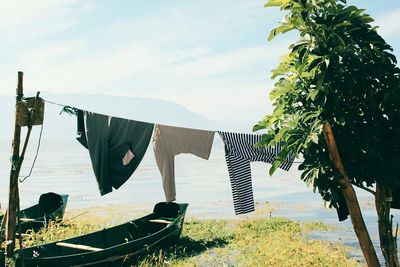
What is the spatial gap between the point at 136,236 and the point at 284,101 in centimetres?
861

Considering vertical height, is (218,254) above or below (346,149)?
below

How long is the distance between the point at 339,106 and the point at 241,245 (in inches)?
347

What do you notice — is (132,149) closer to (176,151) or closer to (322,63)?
(176,151)

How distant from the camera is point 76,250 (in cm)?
1081

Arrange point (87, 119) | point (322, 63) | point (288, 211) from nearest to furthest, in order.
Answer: point (322, 63) < point (87, 119) < point (288, 211)

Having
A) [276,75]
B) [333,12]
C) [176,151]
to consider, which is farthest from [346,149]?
[176,151]

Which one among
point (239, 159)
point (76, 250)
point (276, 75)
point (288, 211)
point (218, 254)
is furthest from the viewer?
point (288, 211)

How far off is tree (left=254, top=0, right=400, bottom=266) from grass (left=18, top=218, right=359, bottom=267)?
185 inches

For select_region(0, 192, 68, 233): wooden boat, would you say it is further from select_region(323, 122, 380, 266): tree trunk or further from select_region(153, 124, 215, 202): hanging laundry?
select_region(323, 122, 380, 266): tree trunk

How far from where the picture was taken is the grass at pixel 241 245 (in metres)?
11.5

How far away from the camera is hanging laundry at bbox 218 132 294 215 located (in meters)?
11.8

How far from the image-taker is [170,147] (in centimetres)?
1101

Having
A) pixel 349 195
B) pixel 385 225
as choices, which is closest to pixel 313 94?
pixel 349 195

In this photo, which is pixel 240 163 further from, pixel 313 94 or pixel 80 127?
pixel 313 94
